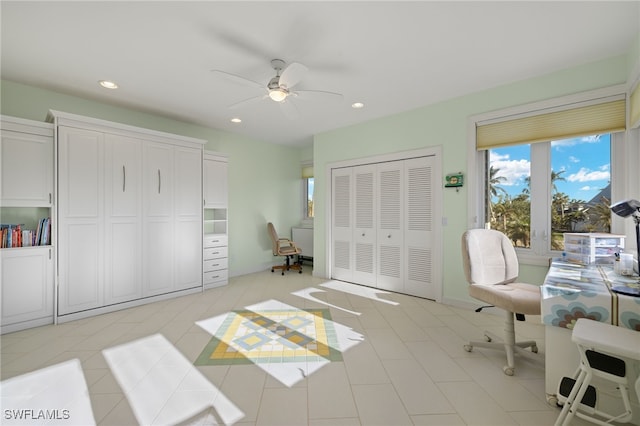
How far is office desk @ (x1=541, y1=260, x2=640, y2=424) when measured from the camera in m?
1.58

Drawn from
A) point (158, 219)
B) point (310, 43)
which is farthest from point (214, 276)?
point (310, 43)

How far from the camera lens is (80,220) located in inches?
127

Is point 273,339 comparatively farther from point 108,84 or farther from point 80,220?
point 108,84

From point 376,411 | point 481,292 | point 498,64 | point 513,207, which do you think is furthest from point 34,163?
point 513,207

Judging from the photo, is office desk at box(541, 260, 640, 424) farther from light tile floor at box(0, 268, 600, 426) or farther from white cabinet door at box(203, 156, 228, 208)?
white cabinet door at box(203, 156, 228, 208)

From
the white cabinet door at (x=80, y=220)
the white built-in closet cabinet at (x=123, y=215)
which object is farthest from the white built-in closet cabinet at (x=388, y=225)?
the white cabinet door at (x=80, y=220)

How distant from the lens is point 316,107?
398 cm

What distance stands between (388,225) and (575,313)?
109 inches

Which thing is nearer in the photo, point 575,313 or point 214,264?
point 575,313

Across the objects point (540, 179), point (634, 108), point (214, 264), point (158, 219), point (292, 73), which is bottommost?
point (214, 264)

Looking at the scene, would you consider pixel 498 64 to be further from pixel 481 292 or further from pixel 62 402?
pixel 62 402

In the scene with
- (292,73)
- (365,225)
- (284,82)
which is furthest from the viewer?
(365,225)

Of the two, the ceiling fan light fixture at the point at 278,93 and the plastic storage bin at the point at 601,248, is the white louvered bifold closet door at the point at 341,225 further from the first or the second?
the plastic storage bin at the point at 601,248

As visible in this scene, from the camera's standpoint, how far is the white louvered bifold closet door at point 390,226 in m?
4.26
